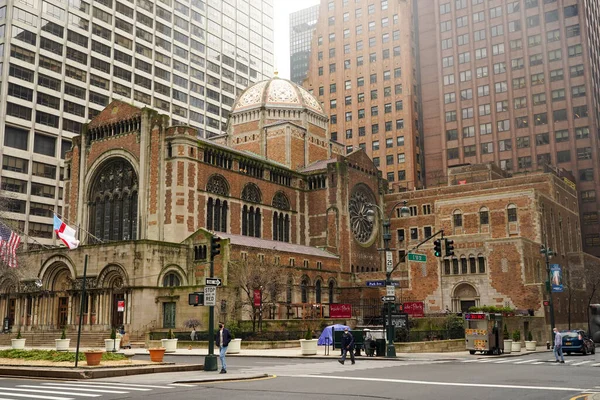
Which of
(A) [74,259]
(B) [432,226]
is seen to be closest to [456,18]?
(B) [432,226]

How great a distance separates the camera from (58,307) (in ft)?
193

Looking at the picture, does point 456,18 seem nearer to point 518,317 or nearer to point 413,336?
point 518,317

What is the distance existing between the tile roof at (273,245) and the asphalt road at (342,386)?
3548cm

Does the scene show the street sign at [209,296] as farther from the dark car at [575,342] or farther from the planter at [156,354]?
the dark car at [575,342]

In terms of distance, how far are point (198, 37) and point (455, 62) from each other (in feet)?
151

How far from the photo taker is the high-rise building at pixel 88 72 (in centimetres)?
8450

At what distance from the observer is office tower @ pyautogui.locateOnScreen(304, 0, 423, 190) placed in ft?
352

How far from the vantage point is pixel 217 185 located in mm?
65312

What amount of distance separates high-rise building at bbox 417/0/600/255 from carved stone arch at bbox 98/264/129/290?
5614cm

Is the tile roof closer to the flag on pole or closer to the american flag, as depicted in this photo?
the flag on pole

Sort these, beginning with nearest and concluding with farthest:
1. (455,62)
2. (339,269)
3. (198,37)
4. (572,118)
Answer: (339,269) < (572,118) < (455,62) < (198,37)

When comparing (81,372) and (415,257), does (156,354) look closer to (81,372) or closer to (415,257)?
(81,372)

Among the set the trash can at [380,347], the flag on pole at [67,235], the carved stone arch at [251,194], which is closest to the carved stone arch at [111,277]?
the flag on pole at [67,235]

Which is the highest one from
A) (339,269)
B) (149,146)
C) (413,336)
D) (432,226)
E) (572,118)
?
(572,118)
